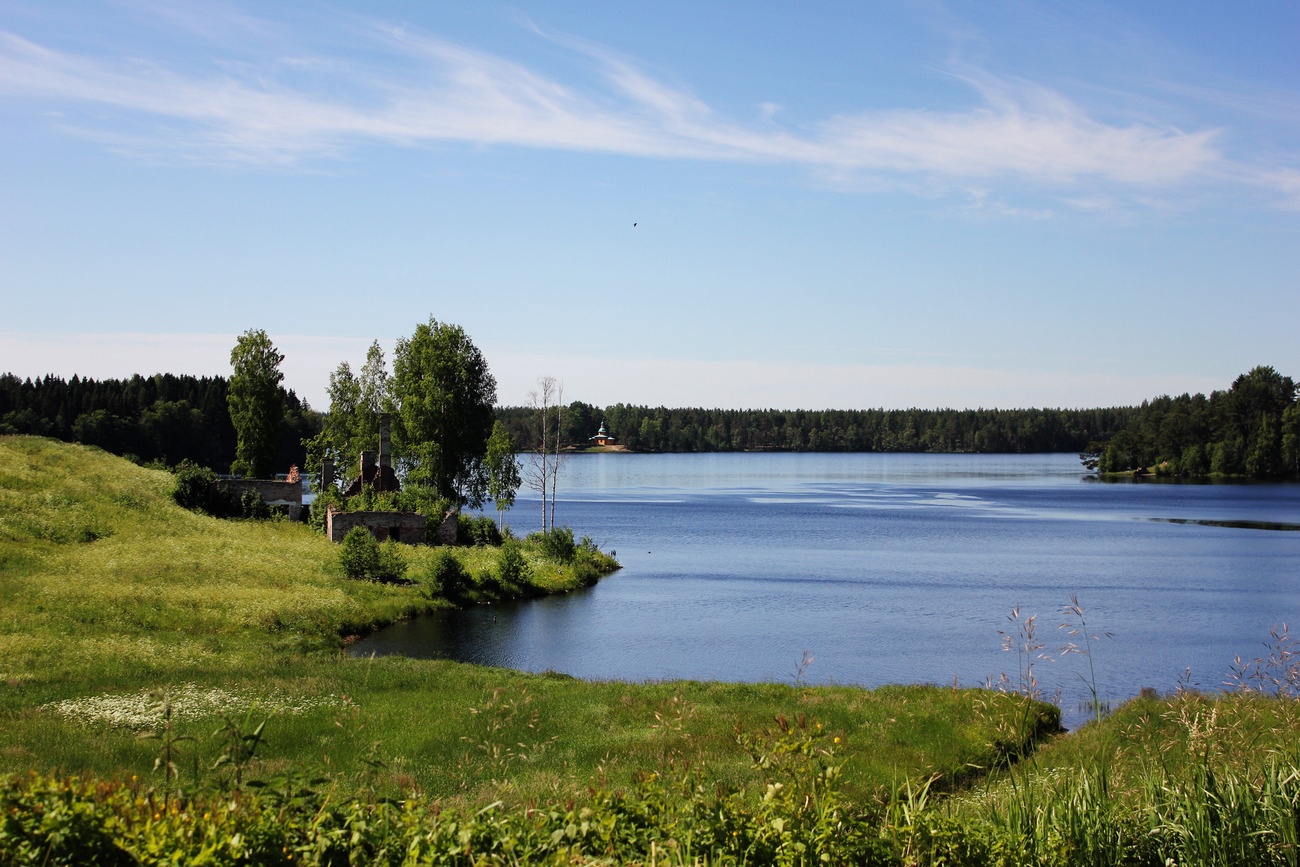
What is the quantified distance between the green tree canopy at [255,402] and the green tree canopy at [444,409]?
526 inches

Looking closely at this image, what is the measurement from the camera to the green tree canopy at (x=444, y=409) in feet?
234

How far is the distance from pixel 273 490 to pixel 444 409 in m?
13.3

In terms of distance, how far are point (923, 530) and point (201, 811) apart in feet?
272

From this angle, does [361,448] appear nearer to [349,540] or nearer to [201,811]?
[349,540]

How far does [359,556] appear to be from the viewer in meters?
44.9

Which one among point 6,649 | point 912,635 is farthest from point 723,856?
point 912,635

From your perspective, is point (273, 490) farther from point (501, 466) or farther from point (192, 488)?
point (501, 466)

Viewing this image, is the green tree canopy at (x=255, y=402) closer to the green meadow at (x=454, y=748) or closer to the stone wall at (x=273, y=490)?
the stone wall at (x=273, y=490)

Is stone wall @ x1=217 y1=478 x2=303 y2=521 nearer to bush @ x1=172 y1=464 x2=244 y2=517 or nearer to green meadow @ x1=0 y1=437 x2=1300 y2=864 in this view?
bush @ x1=172 y1=464 x2=244 y2=517

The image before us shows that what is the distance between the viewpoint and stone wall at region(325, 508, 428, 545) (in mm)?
54375

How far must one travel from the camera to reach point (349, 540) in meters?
46.1

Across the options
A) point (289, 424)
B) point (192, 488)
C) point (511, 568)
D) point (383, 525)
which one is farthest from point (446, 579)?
point (289, 424)

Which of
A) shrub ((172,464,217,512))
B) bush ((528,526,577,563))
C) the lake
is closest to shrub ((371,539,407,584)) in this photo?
the lake

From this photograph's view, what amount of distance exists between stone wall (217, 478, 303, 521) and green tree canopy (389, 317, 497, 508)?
8.70 metres
